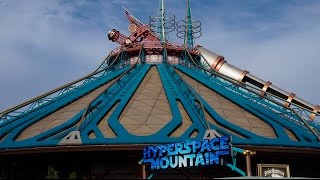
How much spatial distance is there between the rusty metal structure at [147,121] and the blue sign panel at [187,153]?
1.26 metres

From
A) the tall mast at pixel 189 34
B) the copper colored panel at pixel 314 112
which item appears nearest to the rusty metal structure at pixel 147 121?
the copper colored panel at pixel 314 112

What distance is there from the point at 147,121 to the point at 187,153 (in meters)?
7.97

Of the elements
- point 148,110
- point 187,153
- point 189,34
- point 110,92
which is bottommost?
point 187,153

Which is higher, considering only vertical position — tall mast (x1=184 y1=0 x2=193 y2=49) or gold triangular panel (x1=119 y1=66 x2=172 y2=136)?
tall mast (x1=184 y1=0 x2=193 y2=49)

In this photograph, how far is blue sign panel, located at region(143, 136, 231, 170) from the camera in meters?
35.8

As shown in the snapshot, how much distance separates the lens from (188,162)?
36.6 m

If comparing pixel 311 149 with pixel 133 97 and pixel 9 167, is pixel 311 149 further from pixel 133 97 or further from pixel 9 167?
pixel 9 167

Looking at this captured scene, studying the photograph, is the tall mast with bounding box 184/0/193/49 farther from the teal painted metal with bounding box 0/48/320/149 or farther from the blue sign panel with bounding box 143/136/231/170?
the blue sign panel with bounding box 143/136/231/170

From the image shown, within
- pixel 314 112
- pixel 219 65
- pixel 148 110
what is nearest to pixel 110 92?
pixel 148 110

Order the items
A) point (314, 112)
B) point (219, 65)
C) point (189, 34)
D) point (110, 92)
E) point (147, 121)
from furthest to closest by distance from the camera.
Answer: point (189, 34)
point (219, 65)
point (314, 112)
point (110, 92)
point (147, 121)

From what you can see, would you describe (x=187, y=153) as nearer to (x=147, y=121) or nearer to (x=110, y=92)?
(x=147, y=121)

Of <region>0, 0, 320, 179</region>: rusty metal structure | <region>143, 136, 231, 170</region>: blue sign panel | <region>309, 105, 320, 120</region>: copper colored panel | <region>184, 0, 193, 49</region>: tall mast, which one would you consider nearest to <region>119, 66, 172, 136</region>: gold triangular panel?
<region>0, 0, 320, 179</region>: rusty metal structure

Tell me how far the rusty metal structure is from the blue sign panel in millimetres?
1262

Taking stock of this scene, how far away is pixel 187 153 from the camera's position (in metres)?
36.4
